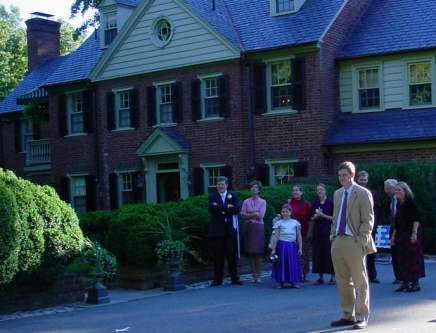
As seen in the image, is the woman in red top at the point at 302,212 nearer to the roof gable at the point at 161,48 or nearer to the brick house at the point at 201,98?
the brick house at the point at 201,98

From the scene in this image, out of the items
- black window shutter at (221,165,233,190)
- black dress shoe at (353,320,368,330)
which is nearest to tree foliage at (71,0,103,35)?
black window shutter at (221,165,233,190)

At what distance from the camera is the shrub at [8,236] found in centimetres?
1031

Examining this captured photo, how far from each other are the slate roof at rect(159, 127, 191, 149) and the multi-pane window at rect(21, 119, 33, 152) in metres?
9.78

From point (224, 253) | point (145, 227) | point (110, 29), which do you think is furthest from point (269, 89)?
point (145, 227)

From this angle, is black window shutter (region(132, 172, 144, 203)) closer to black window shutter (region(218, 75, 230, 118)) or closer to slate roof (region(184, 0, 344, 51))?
black window shutter (region(218, 75, 230, 118))

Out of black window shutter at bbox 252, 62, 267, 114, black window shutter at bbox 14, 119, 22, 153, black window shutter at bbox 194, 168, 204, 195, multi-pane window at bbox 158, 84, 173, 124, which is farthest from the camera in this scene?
black window shutter at bbox 14, 119, 22, 153

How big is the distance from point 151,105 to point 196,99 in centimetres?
200

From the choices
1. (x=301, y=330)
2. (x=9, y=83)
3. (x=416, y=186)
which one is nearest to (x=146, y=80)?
(x=416, y=186)

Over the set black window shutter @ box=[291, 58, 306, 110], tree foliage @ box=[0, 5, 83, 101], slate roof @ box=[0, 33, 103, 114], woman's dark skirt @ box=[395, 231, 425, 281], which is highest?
tree foliage @ box=[0, 5, 83, 101]

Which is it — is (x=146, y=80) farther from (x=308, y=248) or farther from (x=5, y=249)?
(x=5, y=249)

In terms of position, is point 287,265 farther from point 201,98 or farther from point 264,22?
point 264,22

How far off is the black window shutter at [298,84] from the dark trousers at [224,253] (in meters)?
9.52

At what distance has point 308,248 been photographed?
14.4 metres

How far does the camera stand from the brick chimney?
3528cm
